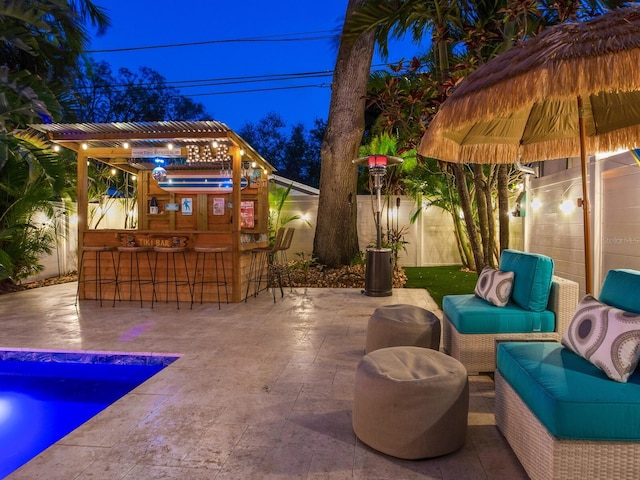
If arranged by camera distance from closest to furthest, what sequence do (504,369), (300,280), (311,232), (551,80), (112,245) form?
(551,80) < (504,369) < (112,245) < (300,280) < (311,232)

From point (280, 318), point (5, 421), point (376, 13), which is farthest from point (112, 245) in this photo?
point (376, 13)

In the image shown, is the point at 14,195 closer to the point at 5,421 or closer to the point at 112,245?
the point at 112,245

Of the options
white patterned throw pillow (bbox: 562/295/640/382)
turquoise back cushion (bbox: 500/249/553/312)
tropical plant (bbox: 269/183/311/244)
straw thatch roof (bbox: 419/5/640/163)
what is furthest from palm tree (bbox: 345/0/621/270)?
tropical plant (bbox: 269/183/311/244)

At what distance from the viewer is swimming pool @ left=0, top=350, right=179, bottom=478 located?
3042 mm

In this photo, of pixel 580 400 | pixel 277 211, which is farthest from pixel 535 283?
pixel 277 211

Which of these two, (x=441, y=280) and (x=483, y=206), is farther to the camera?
(x=441, y=280)

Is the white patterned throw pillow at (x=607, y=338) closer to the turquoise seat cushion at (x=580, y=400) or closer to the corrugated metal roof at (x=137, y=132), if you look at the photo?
the turquoise seat cushion at (x=580, y=400)

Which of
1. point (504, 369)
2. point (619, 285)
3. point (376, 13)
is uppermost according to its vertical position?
point (376, 13)

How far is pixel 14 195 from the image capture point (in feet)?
24.2

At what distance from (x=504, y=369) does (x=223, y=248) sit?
4.58m

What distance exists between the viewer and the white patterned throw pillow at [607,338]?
204 centimetres

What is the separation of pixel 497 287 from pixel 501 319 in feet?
1.09

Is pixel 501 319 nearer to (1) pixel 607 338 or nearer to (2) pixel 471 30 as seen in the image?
(1) pixel 607 338

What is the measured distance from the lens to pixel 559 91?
233 cm
